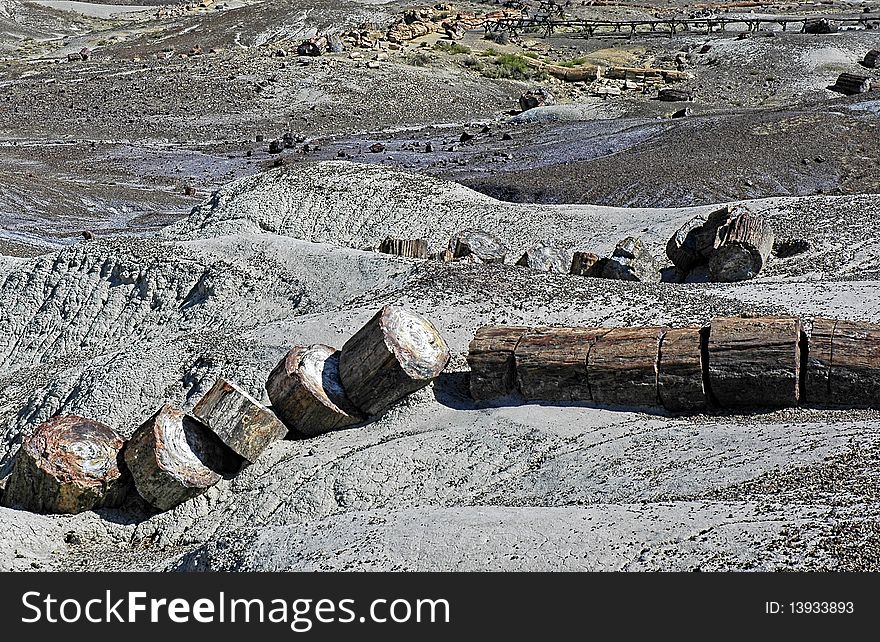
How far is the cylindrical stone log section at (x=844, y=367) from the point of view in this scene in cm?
655

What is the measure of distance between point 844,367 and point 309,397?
3.57m

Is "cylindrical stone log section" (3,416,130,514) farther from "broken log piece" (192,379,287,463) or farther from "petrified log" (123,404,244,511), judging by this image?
"broken log piece" (192,379,287,463)

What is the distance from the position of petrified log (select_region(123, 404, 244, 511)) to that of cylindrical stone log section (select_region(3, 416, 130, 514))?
0.16 meters

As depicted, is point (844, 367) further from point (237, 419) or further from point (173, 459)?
point (173, 459)

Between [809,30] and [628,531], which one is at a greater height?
[628,531]

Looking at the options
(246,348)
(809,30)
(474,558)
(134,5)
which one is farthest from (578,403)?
(134,5)

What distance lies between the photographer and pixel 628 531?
522cm

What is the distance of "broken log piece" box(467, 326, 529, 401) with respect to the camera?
24.0 ft

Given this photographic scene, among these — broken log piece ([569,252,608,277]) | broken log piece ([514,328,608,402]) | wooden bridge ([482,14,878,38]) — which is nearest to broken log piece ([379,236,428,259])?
broken log piece ([569,252,608,277])

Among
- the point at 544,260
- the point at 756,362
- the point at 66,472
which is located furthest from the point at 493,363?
the point at 544,260

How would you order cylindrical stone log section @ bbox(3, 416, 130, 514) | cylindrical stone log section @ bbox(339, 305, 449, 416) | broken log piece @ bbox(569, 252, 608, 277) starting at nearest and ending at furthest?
cylindrical stone log section @ bbox(3, 416, 130, 514) → cylindrical stone log section @ bbox(339, 305, 449, 416) → broken log piece @ bbox(569, 252, 608, 277)

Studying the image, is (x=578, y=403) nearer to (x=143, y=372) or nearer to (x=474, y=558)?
(x=474, y=558)

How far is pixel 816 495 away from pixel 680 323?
3.07 metres

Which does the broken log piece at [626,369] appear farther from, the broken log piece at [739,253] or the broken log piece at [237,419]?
the broken log piece at [739,253]
